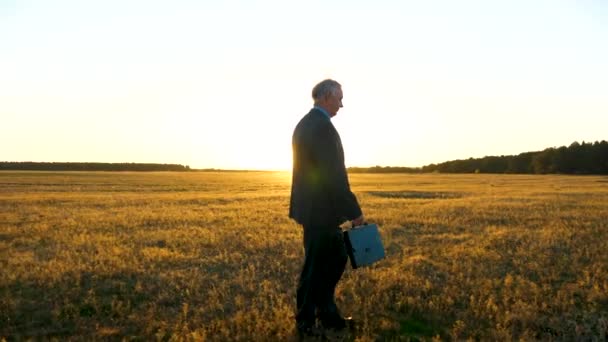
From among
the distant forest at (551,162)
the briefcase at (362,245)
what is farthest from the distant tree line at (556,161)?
the briefcase at (362,245)

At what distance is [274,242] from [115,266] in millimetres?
3884

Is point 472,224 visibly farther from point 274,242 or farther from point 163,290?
point 163,290

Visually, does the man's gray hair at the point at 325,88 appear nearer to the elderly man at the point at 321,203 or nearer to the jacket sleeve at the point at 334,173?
the elderly man at the point at 321,203

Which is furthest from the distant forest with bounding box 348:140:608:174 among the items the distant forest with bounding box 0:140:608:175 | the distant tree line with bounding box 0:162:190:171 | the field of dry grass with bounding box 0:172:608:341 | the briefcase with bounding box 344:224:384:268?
the briefcase with bounding box 344:224:384:268

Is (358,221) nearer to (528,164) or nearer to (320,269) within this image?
(320,269)

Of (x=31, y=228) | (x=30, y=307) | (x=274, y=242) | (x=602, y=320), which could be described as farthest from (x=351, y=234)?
(x=31, y=228)

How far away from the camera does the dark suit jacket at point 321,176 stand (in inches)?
211

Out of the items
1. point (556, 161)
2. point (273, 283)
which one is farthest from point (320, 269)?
point (556, 161)

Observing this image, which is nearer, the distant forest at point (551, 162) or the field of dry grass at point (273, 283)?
the field of dry grass at point (273, 283)

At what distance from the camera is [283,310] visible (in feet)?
21.4

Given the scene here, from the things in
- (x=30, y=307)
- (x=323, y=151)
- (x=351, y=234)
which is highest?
(x=323, y=151)

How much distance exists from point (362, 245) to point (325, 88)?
1.77 meters

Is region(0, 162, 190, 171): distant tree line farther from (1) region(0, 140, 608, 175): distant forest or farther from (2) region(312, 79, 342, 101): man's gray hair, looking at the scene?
(2) region(312, 79, 342, 101): man's gray hair

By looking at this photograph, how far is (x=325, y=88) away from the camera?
18.4ft
